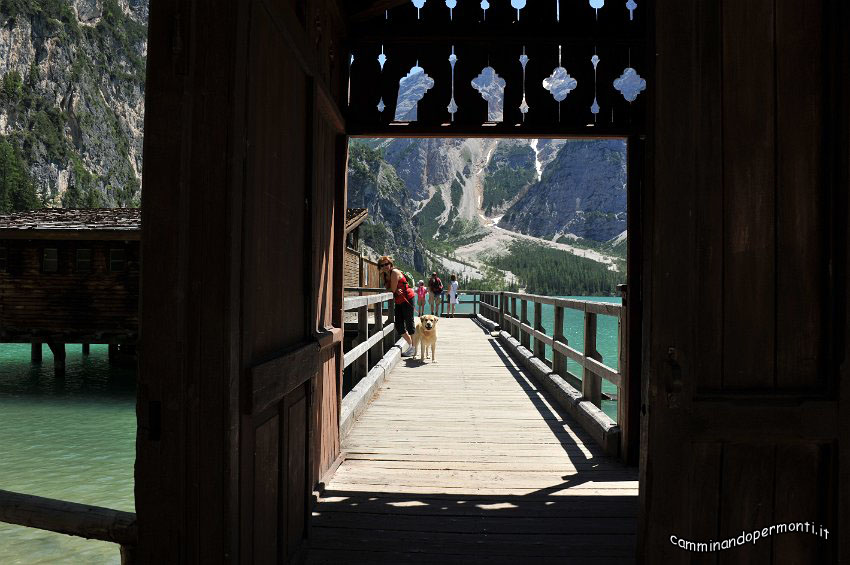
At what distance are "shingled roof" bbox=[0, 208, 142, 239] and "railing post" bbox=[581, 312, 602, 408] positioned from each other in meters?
13.7

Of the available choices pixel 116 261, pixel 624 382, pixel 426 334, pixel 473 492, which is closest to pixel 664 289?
pixel 473 492

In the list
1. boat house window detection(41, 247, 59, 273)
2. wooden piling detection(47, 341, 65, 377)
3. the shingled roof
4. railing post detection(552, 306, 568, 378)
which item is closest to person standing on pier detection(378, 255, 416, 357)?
railing post detection(552, 306, 568, 378)

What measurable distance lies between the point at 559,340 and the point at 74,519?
21.1 feet

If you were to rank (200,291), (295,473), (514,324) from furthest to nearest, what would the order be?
(514,324)
(295,473)
(200,291)

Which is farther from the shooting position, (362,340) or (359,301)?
(362,340)

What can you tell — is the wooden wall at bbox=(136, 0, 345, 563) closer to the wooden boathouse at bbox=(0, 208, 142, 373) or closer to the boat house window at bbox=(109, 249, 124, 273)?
the wooden boathouse at bbox=(0, 208, 142, 373)

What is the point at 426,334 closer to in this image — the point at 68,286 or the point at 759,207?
the point at 759,207

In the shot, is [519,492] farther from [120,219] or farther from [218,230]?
[120,219]

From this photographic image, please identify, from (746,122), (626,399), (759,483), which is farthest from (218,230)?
(626,399)

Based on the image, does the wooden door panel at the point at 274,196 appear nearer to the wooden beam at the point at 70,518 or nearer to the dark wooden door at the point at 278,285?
the dark wooden door at the point at 278,285

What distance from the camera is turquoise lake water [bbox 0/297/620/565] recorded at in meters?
6.20

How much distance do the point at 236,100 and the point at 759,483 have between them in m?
2.12

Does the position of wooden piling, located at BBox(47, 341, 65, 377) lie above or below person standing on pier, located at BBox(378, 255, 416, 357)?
below

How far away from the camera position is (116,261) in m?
17.2
